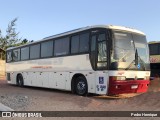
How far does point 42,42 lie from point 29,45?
248 cm

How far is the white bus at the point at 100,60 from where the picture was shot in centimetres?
1373

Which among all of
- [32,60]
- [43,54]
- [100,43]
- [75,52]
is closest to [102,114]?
[100,43]

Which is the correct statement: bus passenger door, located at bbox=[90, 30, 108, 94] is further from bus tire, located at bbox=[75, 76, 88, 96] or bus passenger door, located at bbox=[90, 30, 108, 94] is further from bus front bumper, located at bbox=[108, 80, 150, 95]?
bus tire, located at bbox=[75, 76, 88, 96]

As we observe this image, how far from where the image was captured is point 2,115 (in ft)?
30.4

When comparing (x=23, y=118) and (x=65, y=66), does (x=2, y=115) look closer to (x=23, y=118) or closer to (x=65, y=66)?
(x=23, y=118)

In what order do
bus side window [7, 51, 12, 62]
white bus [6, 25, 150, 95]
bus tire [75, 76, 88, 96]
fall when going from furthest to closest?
bus side window [7, 51, 12, 62] → bus tire [75, 76, 88, 96] → white bus [6, 25, 150, 95]

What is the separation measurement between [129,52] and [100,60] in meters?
1.38

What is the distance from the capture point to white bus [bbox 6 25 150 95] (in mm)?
13734

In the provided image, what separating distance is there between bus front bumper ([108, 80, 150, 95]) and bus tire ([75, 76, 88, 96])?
6.42 ft

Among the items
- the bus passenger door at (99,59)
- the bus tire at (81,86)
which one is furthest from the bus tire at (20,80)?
the bus passenger door at (99,59)

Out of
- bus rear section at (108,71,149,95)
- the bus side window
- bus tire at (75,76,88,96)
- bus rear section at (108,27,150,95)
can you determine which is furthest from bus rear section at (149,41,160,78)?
the bus side window

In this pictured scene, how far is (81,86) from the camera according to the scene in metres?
15.7

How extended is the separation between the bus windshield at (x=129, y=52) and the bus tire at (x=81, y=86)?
2384 mm

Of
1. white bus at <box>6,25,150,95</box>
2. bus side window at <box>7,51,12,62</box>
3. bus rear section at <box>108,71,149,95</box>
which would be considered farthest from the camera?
bus side window at <box>7,51,12,62</box>
